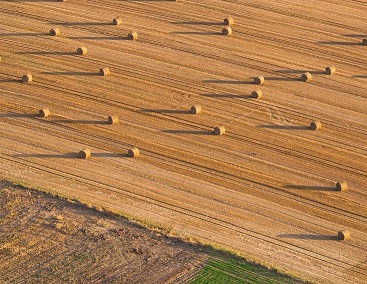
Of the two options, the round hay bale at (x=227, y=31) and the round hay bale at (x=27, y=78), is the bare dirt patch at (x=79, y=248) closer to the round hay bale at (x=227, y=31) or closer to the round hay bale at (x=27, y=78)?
the round hay bale at (x=27, y=78)

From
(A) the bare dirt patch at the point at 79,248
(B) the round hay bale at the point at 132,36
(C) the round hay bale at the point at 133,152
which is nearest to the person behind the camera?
(A) the bare dirt patch at the point at 79,248

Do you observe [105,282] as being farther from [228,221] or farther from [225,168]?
[225,168]

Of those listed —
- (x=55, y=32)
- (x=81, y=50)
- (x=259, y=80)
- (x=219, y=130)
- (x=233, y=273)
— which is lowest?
Answer: (x=233, y=273)

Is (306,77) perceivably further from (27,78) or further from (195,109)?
(27,78)

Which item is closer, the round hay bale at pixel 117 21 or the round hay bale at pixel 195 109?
the round hay bale at pixel 195 109

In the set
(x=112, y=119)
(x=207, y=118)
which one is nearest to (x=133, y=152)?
(x=112, y=119)

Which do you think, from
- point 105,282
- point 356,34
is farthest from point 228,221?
point 356,34

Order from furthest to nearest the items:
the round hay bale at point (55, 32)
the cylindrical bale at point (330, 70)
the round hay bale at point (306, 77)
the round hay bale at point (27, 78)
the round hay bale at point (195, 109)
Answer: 1. the round hay bale at point (55, 32)
2. the cylindrical bale at point (330, 70)
3. the round hay bale at point (306, 77)
4. the round hay bale at point (27, 78)
5. the round hay bale at point (195, 109)

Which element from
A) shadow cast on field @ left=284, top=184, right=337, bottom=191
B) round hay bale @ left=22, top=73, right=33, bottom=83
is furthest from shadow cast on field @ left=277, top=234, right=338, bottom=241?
round hay bale @ left=22, top=73, right=33, bottom=83

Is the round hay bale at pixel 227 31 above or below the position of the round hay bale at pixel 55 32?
above

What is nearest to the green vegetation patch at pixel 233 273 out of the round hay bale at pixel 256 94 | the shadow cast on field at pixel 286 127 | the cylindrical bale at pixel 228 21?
the shadow cast on field at pixel 286 127
